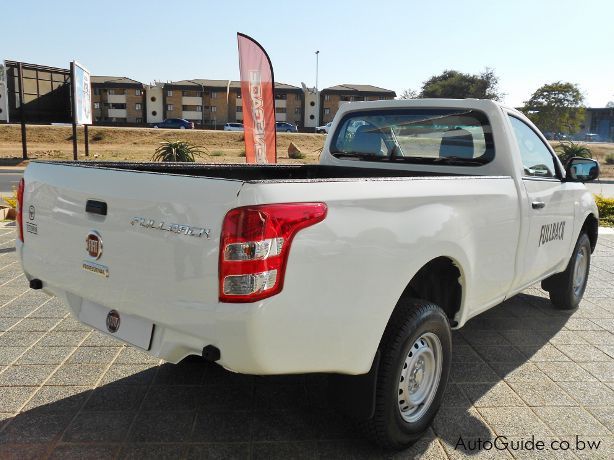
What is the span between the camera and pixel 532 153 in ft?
13.4

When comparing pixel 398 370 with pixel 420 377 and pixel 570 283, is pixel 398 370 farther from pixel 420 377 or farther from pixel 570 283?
pixel 570 283

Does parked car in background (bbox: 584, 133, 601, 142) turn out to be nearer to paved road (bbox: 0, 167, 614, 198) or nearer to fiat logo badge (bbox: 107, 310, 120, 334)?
paved road (bbox: 0, 167, 614, 198)

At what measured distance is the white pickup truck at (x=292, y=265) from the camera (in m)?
1.98

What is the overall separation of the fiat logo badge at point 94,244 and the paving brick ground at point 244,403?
3.26 ft

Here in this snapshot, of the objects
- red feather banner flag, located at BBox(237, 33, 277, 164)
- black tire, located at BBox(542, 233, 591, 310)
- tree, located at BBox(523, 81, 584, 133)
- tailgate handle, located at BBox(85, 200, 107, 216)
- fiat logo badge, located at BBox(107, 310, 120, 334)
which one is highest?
tree, located at BBox(523, 81, 584, 133)

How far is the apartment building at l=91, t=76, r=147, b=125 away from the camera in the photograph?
83.4 metres

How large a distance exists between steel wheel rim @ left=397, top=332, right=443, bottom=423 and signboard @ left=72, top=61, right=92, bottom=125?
68.5ft

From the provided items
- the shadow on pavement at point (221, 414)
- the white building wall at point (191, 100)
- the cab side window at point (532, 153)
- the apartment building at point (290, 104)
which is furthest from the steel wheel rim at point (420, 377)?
the white building wall at point (191, 100)

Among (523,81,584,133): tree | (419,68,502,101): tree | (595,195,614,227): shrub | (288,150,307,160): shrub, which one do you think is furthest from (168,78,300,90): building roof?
(595,195,614,227): shrub

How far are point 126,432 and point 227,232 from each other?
4.88 feet

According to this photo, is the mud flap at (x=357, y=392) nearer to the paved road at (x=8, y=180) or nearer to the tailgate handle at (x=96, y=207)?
the tailgate handle at (x=96, y=207)

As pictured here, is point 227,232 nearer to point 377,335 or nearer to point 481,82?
point 377,335

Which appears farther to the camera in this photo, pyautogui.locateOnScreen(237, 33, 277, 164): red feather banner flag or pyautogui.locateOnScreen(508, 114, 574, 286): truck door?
pyautogui.locateOnScreen(237, 33, 277, 164): red feather banner flag

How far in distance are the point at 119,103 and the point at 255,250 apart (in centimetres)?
8923
